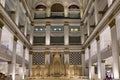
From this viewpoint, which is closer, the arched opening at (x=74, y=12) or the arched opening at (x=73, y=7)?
the arched opening at (x=74, y=12)

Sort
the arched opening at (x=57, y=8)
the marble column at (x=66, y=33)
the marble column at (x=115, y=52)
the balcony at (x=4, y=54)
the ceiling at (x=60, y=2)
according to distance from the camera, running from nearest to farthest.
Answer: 1. the marble column at (x=115, y=52)
2. the balcony at (x=4, y=54)
3. the marble column at (x=66, y=33)
4. the ceiling at (x=60, y=2)
5. the arched opening at (x=57, y=8)

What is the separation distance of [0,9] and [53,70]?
15.9 metres

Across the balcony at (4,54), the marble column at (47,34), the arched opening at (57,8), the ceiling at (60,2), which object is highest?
the ceiling at (60,2)

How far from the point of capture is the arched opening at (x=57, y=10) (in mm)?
33475

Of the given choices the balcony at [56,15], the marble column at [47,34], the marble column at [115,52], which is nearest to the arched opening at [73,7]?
the balcony at [56,15]

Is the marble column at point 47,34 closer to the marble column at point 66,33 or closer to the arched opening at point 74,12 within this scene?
the marble column at point 66,33

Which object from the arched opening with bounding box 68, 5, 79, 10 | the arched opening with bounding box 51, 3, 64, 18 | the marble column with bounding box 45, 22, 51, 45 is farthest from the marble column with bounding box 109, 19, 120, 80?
the arched opening with bounding box 68, 5, 79, 10

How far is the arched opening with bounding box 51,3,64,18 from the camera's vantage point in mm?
33475

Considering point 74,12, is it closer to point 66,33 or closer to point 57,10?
point 57,10

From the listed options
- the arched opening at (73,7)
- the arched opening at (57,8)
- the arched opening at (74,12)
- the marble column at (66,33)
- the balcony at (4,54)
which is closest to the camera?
the balcony at (4,54)

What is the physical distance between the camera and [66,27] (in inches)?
1270

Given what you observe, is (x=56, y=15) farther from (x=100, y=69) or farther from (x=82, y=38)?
(x=100, y=69)

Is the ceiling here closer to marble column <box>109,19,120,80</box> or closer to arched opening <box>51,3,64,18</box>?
arched opening <box>51,3,64,18</box>

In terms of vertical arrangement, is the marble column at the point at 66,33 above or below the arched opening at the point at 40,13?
below
